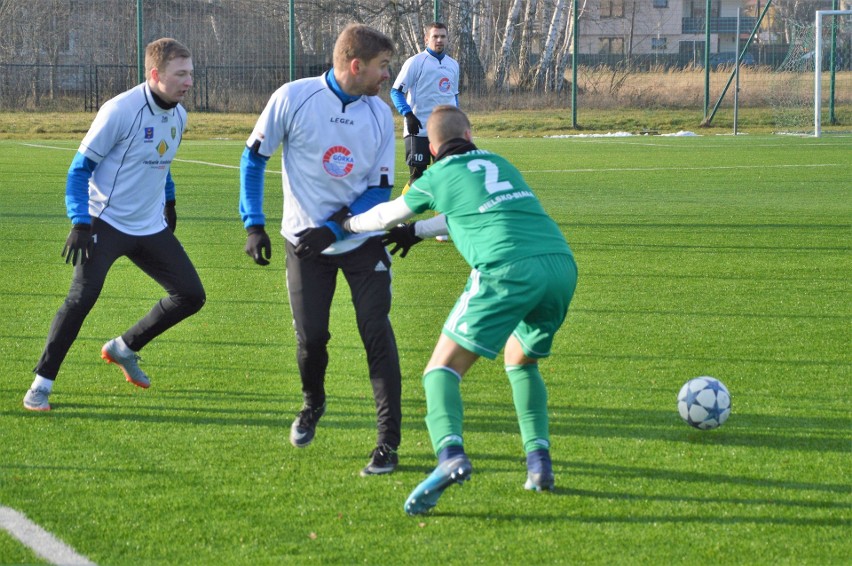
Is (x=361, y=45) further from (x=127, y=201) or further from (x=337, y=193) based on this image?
(x=127, y=201)

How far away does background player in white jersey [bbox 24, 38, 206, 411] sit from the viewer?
5477 millimetres

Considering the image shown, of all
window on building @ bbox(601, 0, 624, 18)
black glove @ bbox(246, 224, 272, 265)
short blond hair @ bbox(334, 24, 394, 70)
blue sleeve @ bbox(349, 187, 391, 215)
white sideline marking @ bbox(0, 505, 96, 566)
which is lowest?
white sideline marking @ bbox(0, 505, 96, 566)

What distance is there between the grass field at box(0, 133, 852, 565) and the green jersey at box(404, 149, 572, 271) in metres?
0.99

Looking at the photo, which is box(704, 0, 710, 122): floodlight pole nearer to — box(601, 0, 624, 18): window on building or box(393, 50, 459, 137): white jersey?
box(601, 0, 624, 18): window on building

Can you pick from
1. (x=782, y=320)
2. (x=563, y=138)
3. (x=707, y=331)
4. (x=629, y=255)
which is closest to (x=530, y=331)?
(x=707, y=331)

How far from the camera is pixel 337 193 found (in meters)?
4.88

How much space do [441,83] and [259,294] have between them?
5.53m

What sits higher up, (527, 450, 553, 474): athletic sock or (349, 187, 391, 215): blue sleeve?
(349, 187, 391, 215): blue sleeve

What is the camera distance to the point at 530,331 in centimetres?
446

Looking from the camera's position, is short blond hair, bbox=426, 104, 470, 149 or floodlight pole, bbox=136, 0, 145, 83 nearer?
short blond hair, bbox=426, 104, 470, 149

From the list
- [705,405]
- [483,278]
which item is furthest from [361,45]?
[705,405]

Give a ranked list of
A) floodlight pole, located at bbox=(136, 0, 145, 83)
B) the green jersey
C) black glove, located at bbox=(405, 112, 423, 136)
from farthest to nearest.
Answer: floodlight pole, located at bbox=(136, 0, 145, 83), black glove, located at bbox=(405, 112, 423, 136), the green jersey

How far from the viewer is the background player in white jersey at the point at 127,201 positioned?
18.0 feet

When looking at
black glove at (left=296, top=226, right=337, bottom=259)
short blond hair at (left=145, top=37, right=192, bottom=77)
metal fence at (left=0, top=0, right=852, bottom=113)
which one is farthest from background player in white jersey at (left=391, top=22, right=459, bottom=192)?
metal fence at (left=0, top=0, right=852, bottom=113)
